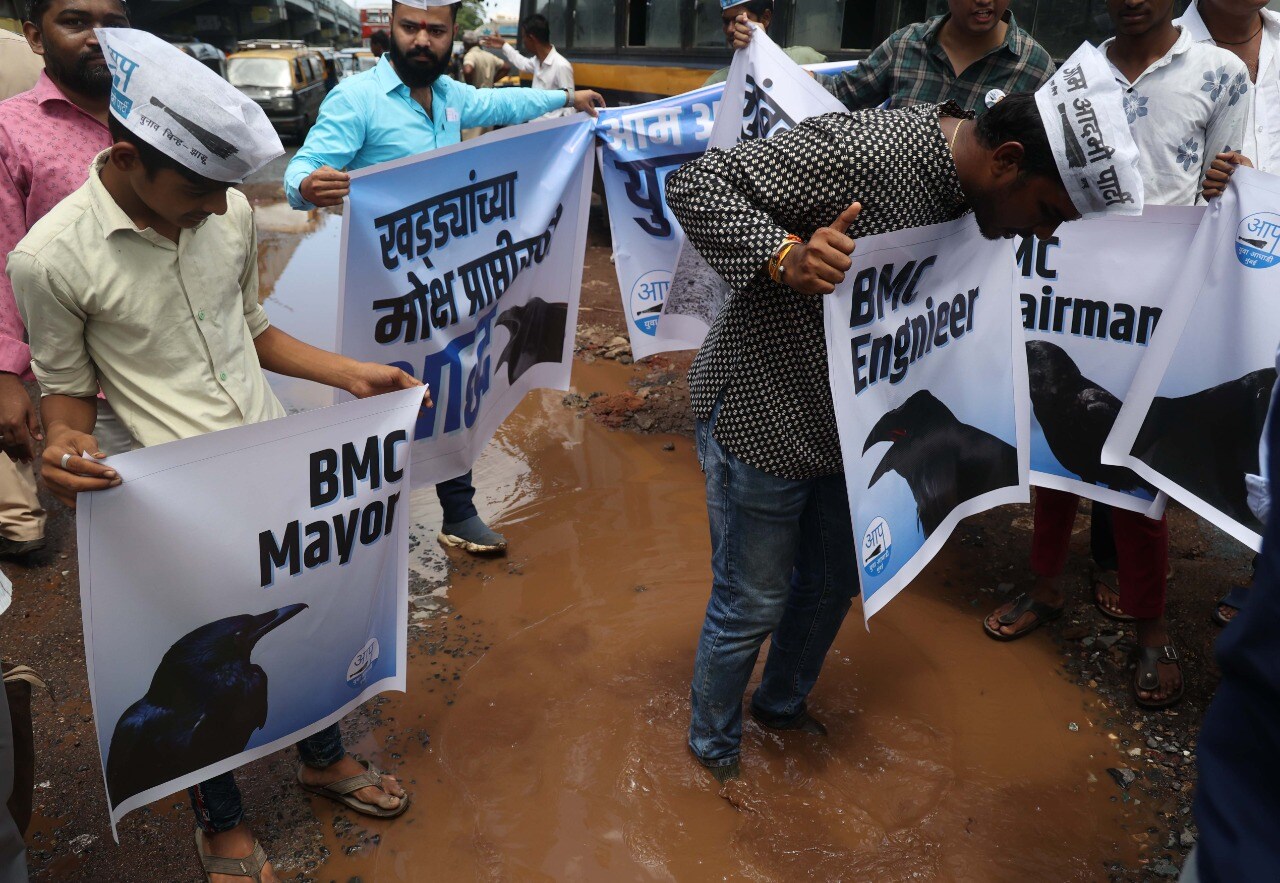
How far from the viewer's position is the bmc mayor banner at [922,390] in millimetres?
2102

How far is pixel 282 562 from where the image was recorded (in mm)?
2119

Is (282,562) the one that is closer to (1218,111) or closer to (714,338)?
(714,338)

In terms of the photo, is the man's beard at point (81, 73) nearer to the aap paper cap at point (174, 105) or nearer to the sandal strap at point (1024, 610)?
the aap paper cap at point (174, 105)

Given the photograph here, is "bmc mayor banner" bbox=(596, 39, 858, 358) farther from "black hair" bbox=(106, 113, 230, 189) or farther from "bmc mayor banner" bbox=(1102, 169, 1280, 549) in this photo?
"black hair" bbox=(106, 113, 230, 189)

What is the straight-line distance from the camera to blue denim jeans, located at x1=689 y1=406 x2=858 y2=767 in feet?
7.63

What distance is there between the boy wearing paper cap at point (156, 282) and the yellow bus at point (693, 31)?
14.2ft

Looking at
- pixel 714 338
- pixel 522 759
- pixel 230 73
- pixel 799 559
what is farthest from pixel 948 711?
pixel 230 73

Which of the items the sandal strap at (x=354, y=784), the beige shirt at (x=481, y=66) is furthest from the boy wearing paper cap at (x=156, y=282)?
the beige shirt at (x=481, y=66)

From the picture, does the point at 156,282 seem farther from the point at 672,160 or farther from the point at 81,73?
the point at 672,160

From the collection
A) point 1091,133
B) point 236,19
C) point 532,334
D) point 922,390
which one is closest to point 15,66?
point 532,334

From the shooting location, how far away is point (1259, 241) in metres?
2.76

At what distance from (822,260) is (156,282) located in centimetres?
139

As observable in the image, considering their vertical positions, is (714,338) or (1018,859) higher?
(714,338)

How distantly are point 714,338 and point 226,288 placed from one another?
3.74 feet
